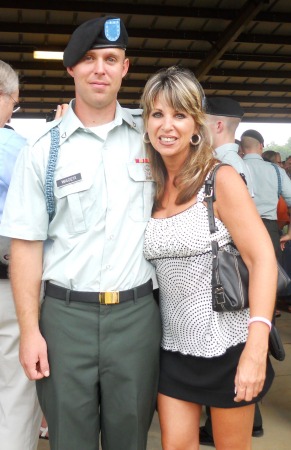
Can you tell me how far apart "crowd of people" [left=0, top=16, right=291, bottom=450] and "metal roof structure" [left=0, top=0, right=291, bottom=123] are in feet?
19.3

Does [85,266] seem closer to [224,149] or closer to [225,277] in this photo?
[225,277]

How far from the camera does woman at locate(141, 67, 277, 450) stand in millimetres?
1761

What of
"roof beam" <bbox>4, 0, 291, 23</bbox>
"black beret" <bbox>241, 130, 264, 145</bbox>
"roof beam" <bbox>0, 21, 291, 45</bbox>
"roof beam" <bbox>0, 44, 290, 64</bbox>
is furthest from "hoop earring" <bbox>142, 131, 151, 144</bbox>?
"roof beam" <bbox>0, 44, 290, 64</bbox>

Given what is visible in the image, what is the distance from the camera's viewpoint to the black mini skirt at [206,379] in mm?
1866

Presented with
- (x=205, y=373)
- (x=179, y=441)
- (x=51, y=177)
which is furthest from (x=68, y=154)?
(x=179, y=441)

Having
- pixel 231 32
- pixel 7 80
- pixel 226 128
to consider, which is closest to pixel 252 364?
pixel 7 80

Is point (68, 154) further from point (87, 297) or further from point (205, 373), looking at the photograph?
point (205, 373)

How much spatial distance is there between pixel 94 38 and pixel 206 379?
1128mm

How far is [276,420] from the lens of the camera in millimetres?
3432

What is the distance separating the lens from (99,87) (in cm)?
184

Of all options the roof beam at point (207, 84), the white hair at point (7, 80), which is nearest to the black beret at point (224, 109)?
the white hair at point (7, 80)

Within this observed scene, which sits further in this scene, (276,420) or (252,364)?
(276,420)

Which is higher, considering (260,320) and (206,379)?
(260,320)

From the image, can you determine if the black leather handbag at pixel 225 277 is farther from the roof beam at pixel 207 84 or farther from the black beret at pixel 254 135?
the roof beam at pixel 207 84
